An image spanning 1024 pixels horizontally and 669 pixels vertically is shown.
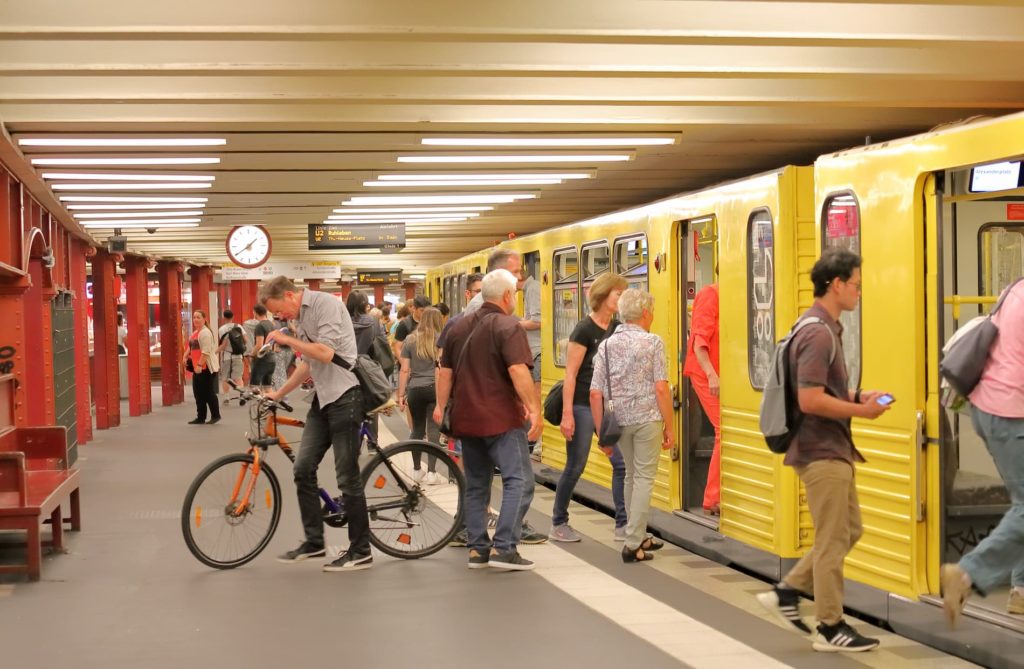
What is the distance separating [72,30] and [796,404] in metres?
3.90

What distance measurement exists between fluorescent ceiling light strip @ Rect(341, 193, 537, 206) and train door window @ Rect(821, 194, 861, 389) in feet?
23.8

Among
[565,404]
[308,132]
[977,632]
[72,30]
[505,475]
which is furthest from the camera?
[308,132]

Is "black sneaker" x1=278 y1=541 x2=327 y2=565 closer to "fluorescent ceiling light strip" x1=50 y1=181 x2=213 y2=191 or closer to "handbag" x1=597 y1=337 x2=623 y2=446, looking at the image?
"handbag" x1=597 y1=337 x2=623 y2=446

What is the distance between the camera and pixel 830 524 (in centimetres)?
557

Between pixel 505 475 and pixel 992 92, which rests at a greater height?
pixel 992 92

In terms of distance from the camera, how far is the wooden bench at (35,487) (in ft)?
25.4

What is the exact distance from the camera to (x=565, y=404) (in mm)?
8492

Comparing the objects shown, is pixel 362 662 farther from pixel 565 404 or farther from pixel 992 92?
pixel 992 92

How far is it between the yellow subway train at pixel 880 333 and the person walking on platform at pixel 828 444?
58 centimetres

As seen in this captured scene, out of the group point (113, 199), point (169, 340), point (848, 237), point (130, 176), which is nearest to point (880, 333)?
point (848, 237)

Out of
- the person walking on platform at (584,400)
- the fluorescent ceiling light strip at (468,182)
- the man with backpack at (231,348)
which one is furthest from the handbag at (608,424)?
the man with backpack at (231,348)

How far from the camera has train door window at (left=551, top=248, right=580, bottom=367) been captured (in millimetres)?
12414

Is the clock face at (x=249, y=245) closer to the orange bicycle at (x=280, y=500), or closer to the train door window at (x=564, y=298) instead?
the train door window at (x=564, y=298)

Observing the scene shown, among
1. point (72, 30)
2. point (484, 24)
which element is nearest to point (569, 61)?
point (484, 24)
